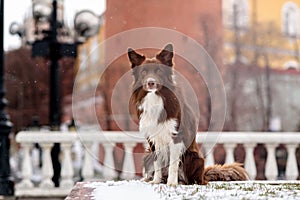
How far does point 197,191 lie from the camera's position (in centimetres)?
306

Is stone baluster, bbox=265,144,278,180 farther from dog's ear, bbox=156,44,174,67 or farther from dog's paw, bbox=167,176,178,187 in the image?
dog's ear, bbox=156,44,174,67

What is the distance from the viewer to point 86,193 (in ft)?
10.3

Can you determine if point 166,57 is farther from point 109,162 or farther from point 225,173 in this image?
point 109,162

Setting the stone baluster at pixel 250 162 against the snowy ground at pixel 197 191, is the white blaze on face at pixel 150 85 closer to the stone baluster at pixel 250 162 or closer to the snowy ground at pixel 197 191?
the snowy ground at pixel 197 191

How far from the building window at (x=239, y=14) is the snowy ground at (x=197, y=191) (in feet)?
56.3

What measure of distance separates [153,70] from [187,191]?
69 cm

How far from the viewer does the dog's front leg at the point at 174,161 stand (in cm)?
337

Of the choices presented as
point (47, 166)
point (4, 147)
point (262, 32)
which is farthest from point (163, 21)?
point (47, 166)

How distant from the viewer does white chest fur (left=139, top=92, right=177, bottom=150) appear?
10.8 feet

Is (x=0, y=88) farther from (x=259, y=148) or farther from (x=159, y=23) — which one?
(x=159, y=23)

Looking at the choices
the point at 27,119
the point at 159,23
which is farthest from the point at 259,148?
the point at 27,119

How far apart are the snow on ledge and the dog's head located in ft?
1.86

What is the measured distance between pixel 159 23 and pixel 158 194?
11446mm

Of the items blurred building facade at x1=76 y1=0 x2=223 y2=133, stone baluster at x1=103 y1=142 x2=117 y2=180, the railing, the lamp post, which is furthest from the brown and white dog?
blurred building facade at x1=76 y1=0 x2=223 y2=133
